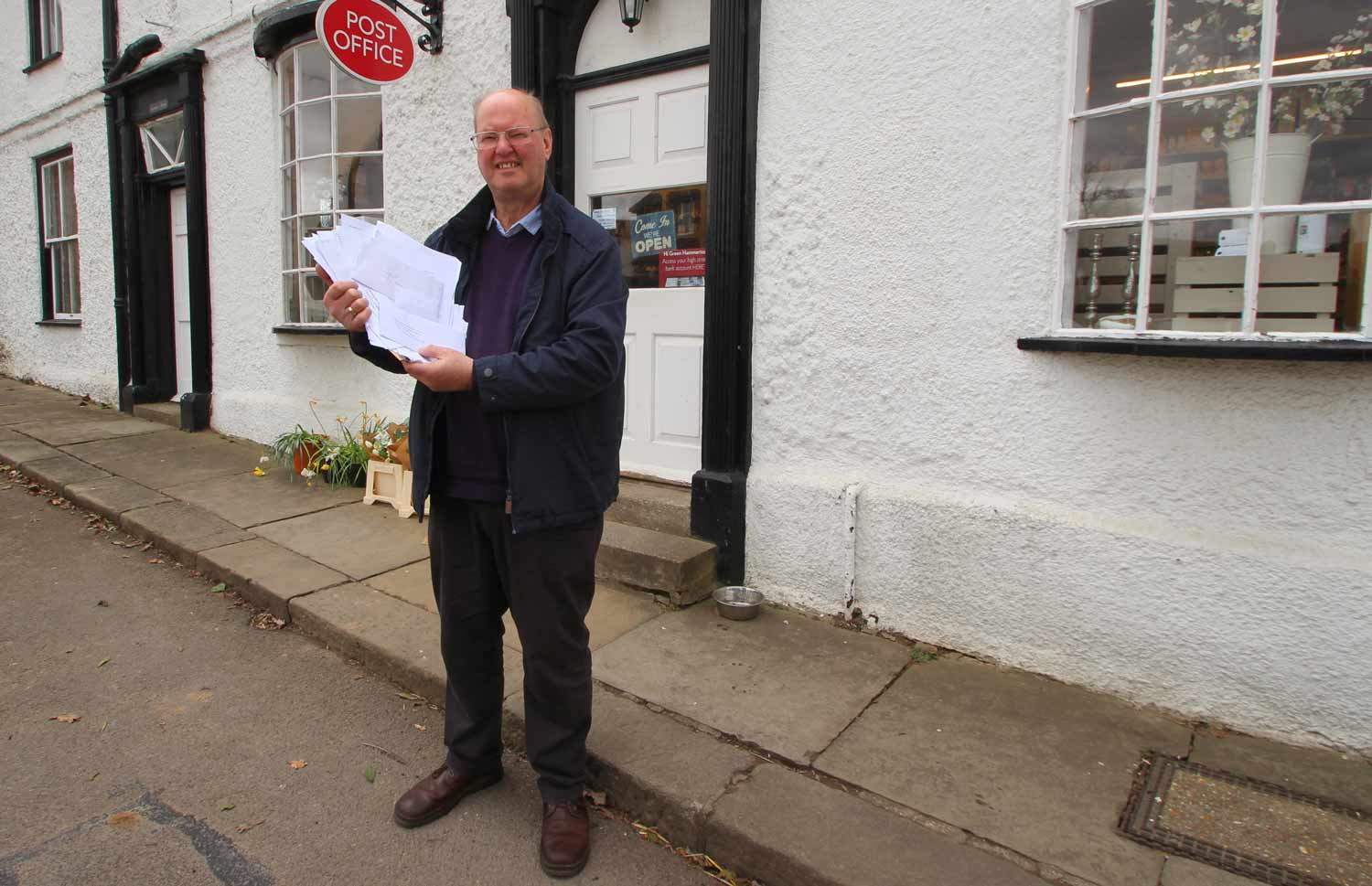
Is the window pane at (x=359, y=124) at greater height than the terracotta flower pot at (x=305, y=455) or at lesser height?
greater

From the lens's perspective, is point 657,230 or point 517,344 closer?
point 517,344

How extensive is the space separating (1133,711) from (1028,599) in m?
0.51

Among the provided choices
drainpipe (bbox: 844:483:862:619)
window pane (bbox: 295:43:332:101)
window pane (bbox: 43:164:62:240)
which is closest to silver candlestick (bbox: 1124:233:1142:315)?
drainpipe (bbox: 844:483:862:619)

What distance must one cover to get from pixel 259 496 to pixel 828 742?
4.56 metres

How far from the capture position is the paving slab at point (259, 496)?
18.0 ft

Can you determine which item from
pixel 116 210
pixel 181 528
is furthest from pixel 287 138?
pixel 181 528

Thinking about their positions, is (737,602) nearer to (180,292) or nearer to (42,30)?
(180,292)

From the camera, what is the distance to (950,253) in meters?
3.46

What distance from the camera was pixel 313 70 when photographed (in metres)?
6.73

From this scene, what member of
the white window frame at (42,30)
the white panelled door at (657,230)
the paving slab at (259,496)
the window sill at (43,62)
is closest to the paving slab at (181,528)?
the paving slab at (259,496)

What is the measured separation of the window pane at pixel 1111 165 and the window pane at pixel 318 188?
5.40 m

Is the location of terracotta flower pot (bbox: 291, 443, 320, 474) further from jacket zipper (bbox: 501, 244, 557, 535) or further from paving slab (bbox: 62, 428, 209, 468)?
jacket zipper (bbox: 501, 244, 557, 535)

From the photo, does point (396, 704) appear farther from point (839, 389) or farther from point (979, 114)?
point (979, 114)

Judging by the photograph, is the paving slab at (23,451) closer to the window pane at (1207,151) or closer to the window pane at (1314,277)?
the window pane at (1207,151)
